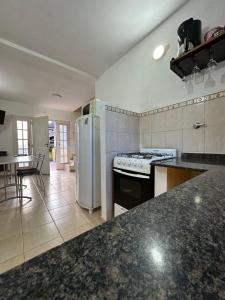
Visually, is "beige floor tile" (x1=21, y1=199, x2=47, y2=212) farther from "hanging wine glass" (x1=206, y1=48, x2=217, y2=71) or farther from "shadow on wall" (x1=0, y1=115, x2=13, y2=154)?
"shadow on wall" (x1=0, y1=115, x2=13, y2=154)

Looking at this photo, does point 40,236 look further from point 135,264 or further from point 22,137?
point 22,137

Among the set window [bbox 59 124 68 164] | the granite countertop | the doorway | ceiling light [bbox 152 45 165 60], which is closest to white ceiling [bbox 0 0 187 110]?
ceiling light [bbox 152 45 165 60]

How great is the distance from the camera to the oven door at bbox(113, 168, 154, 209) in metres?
1.34

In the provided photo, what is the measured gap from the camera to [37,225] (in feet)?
5.82

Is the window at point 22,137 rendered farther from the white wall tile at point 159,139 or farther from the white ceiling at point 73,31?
the white wall tile at point 159,139

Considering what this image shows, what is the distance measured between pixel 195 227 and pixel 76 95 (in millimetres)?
4670

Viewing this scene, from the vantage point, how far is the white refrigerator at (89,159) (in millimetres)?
2029

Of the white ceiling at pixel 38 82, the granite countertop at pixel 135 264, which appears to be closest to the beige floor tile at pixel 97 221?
the granite countertop at pixel 135 264

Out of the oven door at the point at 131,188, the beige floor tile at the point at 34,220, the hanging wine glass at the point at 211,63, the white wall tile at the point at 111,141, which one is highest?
the hanging wine glass at the point at 211,63

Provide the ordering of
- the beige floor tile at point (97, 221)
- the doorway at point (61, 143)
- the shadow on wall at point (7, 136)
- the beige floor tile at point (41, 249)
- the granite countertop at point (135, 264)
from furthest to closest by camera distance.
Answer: the doorway at point (61, 143) < the shadow on wall at point (7, 136) < the beige floor tile at point (97, 221) < the beige floor tile at point (41, 249) < the granite countertop at point (135, 264)

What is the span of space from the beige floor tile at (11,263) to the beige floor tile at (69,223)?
449 millimetres

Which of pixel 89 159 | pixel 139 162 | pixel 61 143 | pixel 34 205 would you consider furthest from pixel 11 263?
pixel 61 143

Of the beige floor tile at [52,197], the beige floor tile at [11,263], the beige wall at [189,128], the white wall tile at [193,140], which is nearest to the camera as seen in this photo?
the beige floor tile at [11,263]

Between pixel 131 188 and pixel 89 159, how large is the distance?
2.65 feet
